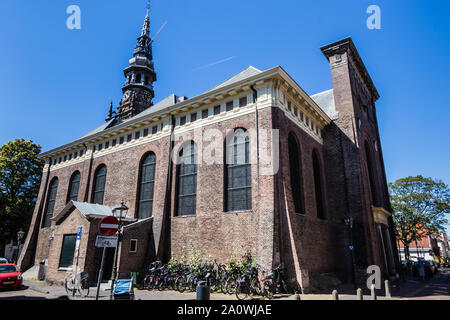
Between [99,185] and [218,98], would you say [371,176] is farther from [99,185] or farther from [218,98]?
[99,185]

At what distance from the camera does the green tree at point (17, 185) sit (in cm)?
2850

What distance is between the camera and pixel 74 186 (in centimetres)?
2341

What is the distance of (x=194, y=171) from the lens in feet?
53.8

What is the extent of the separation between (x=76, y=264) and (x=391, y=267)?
2029 centimetres

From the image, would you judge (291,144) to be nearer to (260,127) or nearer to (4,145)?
(260,127)

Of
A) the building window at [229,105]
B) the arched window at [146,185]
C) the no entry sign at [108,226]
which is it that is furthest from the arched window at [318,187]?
the no entry sign at [108,226]

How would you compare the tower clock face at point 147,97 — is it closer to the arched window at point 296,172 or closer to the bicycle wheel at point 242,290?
the arched window at point 296,172

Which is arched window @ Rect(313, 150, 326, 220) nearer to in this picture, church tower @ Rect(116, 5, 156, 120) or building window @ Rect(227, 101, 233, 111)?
building window @ Rect(227, 101, 233, 111)

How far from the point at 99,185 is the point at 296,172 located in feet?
48.9

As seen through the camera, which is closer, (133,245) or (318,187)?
(133,245)

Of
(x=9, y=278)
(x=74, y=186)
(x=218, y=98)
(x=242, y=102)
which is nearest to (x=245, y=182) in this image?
(x=242, y=102)

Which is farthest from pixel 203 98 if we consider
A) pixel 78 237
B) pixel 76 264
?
pixel 76 264

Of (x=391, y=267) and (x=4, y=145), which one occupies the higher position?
(x=4, y=145)

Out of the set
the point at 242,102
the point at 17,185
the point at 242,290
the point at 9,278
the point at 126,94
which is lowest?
the point at 242,290
